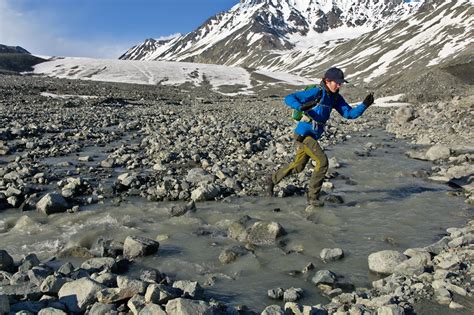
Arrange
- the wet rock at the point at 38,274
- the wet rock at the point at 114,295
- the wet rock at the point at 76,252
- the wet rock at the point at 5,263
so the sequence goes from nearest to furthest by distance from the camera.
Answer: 1. the wet rock at the point at 114,295
2. the wet rock at the point at 38,274
3. the wet rock at the point at 5,263
4. the wet rock at the point at 76,252

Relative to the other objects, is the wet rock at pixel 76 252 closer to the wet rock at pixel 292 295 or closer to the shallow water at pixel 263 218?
the shallow water at pixel 263 218

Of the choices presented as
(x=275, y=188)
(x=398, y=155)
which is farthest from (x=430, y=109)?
(x=275, y=188)

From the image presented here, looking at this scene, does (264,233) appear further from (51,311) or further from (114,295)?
(51,311)

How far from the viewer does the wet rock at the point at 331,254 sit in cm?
671

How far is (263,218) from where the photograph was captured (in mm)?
8797

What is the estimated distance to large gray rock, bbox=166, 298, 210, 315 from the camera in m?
4.34

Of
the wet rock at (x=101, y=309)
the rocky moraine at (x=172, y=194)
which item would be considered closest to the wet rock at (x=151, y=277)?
the rocky moraine at (x=172, y=194)

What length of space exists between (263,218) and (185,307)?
4576 mm

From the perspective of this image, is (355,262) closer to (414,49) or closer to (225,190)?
(225,190)

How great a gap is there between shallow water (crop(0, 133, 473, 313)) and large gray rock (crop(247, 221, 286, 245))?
0.18 metres

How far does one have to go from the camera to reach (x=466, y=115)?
2408 cm

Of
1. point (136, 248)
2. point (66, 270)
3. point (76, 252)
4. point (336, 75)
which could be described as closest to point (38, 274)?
point (66, 270)

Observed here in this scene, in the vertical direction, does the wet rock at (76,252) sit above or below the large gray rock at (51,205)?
below

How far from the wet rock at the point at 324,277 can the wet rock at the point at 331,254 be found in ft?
2.32
